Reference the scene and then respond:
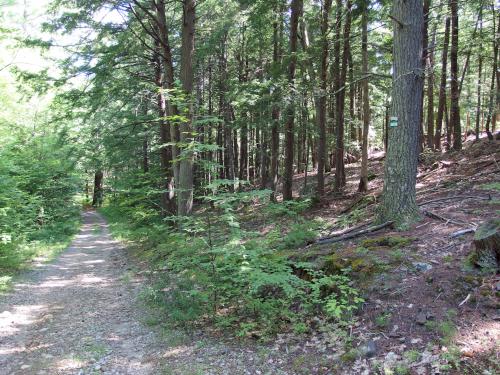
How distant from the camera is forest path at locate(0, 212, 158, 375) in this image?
5.00 meters

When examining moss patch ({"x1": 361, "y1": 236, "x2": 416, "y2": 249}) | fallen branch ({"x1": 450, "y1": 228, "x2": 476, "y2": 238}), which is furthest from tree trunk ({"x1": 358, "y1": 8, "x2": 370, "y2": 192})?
fallen branch ({"x1": 450, "y1": 228, "x2": 476, "y2": 238})

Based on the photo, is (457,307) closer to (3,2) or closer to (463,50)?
(463,50)

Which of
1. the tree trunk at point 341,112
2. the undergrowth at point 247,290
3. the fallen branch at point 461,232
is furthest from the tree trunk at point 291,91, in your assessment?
the fallen branch at point 461,232

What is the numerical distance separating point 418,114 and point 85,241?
52.3 ft

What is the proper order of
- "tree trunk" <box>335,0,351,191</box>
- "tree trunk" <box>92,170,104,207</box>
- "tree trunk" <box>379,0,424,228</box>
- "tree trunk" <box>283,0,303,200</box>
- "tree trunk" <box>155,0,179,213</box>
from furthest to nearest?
"tree trunk" <box>92,170,104,207</box> → "tree trunk" <box>335,0,351,191</box> → "tree trunk" <box>283,0,303,200</box> → "tree trunk" <box>155,0,179,213</box> → "tree trunk" <box>379,0,424,228</box>

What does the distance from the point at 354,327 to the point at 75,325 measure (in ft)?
15.6

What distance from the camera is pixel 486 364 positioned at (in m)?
3.42

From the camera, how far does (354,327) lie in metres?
4.66

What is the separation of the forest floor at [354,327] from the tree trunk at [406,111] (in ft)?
1.60

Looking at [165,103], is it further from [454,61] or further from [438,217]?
[438,217]

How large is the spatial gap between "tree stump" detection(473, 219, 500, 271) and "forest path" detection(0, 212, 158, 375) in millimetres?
4317

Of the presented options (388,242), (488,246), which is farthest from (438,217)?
(488,246)

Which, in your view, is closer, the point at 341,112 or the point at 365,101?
the point at 365,101

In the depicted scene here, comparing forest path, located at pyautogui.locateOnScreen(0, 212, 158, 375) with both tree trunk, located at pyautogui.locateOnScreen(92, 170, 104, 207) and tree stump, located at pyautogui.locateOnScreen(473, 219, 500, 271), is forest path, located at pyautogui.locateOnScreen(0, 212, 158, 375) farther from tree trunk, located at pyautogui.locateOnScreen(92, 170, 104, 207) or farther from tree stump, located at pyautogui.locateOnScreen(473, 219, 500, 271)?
tree trunk, located at pyautogui.locateOnScreen(92, 170, 104, 207)
